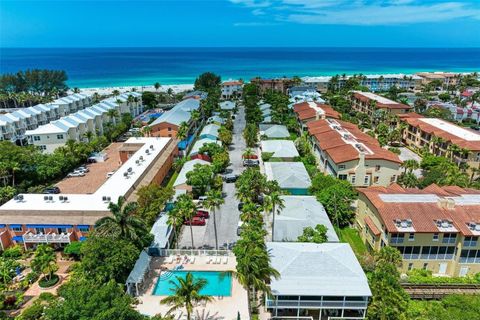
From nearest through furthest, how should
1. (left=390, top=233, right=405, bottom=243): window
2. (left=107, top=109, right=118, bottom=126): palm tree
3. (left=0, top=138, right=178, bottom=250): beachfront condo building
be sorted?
1. (left=390, top=233, right=405, bottom=243): window
2. (left=0, top=138, right=178, bottom=250): beachfront condo building
3. (left=107, top=109, right=118, bottom=126): palm tree

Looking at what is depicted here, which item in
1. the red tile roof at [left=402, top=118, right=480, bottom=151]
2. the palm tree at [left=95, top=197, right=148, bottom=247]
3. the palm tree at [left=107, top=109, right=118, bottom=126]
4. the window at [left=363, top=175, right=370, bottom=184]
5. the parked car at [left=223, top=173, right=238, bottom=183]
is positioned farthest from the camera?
the palm tree at [left=107, top=109, right=118, bottom=126]

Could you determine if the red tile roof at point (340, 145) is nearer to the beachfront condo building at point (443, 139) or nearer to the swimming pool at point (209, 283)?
the beachfront condo building at point (443, 139)

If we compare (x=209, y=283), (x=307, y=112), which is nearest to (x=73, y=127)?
(x=209, y=283)

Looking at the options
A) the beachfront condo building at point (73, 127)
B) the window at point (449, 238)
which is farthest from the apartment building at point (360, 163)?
the beachfront condo building at point (73, 127)

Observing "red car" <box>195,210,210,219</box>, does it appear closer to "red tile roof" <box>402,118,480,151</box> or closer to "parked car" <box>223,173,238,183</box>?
"parked car" <box>223,173,238,183</box>

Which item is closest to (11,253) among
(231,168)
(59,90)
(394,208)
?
(231,168)

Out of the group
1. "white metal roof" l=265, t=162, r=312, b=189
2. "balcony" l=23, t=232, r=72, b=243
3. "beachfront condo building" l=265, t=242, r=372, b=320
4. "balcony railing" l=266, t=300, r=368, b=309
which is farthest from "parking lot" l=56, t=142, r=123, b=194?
"balcony railing" l=266, t=300, r=368, b=309

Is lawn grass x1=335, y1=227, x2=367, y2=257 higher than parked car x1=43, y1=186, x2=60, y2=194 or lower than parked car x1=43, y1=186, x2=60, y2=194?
lower

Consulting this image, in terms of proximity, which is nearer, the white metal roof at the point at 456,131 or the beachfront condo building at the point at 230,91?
the white metal roof at the point at 456,131
